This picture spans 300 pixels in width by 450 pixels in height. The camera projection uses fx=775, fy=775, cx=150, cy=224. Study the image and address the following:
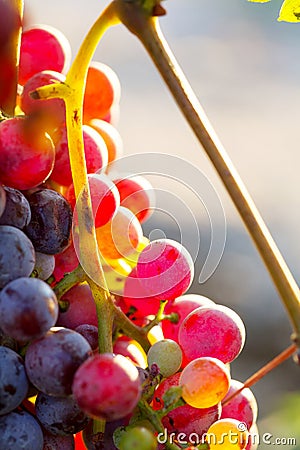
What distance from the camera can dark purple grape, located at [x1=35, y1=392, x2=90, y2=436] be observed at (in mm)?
520

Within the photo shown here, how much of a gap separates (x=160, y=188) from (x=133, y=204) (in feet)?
0.09

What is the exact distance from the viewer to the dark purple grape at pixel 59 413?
520 mm

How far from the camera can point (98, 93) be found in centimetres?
71

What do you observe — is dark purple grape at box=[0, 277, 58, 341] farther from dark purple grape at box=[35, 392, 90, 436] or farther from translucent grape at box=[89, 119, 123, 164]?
translucent grape at box=[89, 119, 123, 164]

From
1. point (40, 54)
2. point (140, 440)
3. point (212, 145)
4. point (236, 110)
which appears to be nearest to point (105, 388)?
point (140, 440)

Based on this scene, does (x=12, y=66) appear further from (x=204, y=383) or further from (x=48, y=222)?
(x=204, y=383)

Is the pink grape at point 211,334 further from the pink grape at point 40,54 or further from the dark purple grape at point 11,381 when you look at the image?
the pink grape at point 40,54

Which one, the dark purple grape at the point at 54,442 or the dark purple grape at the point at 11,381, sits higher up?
the dark purple grape at the point at 11,381

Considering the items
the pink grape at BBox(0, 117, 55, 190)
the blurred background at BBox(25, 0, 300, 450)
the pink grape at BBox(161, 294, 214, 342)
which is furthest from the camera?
the blurred background at BBox(25, 0, 300, 450)

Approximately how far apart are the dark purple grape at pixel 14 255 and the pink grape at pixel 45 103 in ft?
0.39

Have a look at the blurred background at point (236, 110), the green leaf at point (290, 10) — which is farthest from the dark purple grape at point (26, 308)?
the blurred background at point (236, 110)

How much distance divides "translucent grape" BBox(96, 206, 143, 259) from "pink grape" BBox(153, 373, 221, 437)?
0.12 m

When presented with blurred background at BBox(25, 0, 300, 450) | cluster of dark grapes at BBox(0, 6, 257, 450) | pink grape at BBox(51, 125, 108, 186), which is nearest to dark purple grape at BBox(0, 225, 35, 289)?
cluster of dark grapes at BBox(0, 6, 257, 450)

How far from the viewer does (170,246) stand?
61 centimetres
